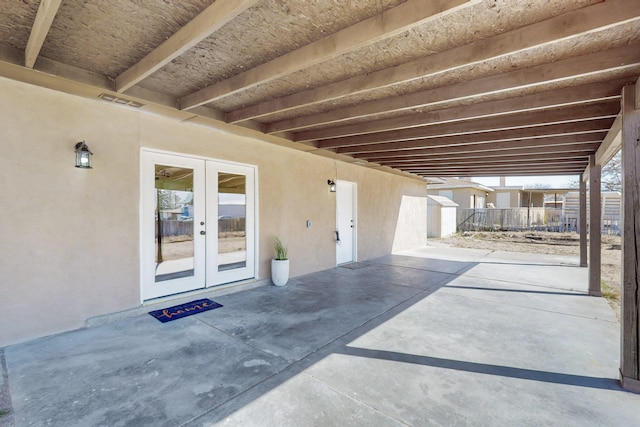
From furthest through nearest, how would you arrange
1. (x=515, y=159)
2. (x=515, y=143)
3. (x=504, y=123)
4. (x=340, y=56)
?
(x=515, y=159)
(x=515, y=143)
(x=504, y=123)
(x=340, y=56)

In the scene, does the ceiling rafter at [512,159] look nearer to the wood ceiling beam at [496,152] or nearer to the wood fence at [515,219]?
the wood ceiling beam at [496,152]

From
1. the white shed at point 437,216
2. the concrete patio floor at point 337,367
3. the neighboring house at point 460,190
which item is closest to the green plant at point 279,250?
the concrete patio floor at point 337,367

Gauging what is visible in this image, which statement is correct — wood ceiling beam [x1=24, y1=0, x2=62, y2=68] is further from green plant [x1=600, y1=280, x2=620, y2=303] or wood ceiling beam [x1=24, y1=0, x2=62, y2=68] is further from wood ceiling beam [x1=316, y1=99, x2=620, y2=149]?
green plant [x1=600, y1=280, x2=620, y2=303]

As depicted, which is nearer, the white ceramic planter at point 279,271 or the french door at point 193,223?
the french door at point 193,223

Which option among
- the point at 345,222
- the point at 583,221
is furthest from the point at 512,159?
the point at 345,222

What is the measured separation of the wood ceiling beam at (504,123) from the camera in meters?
3.74

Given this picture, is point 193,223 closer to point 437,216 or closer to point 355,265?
point 355,265

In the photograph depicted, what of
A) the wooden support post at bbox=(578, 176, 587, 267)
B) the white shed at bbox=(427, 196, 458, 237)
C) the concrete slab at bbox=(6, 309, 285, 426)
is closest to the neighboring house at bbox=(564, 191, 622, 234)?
the white shed at bbox=(427, 196, 458, 237)

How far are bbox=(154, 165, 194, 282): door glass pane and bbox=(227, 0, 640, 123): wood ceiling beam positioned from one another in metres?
2.13

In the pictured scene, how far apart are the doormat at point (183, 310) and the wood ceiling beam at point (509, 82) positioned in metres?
3.08

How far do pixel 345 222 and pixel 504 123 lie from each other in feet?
13.8

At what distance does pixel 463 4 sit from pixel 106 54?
315 cm

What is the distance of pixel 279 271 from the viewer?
17.9 ft

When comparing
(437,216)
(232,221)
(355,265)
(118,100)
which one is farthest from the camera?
(437,216)
